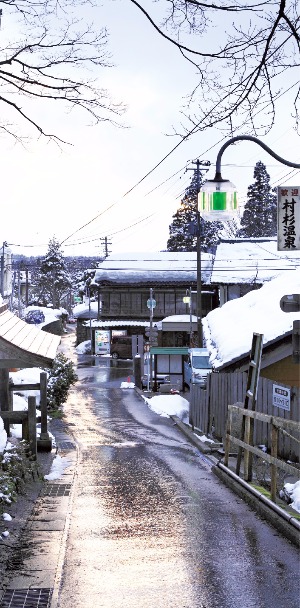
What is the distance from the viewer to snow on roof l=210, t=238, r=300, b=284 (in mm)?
46438

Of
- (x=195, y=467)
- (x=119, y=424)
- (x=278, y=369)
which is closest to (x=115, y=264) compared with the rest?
(x=119, y=424)

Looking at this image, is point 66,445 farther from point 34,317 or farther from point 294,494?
point 34,317

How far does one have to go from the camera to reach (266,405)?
15555mm

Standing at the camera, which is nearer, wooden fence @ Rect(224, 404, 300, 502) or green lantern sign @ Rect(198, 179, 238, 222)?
wooden fence @ Rect(224, 404, 300, 502)

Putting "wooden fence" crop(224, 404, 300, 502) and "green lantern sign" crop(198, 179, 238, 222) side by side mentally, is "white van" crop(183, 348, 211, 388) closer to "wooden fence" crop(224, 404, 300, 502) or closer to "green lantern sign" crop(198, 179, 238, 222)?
"wooden fence" crop(224, 404, 300, 502)

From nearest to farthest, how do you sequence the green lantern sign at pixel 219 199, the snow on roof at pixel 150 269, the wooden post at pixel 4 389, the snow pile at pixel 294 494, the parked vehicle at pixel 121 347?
the snow pile at pixel 294 494
the green lantern sign at pixel 219 199
the wooden post at pixel 4 389
the snow on roof at pixel 150 269
the parked vehicle at pixel 121 347

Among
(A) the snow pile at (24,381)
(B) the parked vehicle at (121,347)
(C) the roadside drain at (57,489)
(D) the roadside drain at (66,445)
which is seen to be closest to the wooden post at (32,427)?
(C) the roadside drain at (57,489)

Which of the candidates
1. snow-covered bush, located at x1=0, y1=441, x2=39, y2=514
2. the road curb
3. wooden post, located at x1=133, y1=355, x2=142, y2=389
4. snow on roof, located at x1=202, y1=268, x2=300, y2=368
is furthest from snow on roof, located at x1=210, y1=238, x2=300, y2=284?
snow-covered bush, located at x1=0, y1=441, x2=39, y2=514

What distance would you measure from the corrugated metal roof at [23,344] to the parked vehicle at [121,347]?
44042mm

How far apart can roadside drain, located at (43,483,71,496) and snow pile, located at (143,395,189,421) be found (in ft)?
45.0

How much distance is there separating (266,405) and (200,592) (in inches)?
390

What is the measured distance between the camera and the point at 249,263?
48406 mm

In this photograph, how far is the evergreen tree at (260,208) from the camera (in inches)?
2943

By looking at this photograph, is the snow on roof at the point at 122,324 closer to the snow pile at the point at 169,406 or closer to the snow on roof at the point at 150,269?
the snow on roof at the point at 150,269
